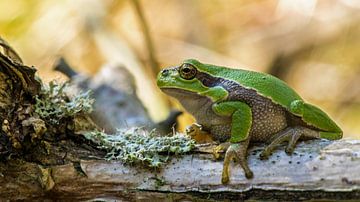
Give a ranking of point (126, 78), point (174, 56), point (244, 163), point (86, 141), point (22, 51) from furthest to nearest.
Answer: point (174, 56), point (22, 51), point (126, 78), point (86, 141), point (244, 163)

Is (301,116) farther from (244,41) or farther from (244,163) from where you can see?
(244,41)

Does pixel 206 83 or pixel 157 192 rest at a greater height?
pixel 206 83

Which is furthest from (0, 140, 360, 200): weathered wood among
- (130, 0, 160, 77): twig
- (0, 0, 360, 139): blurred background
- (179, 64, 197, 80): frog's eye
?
(0, 0, 360, 139): blurred background

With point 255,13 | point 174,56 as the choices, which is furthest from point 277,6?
point 174,56

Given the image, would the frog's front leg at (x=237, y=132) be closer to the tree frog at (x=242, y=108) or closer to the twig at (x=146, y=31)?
Result: the tree frog at (x=242, y=108)

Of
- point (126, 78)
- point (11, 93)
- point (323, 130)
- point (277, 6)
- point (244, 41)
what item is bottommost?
point (11, 93)

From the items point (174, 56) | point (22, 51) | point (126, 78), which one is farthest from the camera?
point (174, 56)

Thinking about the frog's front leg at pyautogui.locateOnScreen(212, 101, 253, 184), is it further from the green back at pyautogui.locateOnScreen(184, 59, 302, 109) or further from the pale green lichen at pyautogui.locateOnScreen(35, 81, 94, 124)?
the pale green lichen at pyautogui.locateOnScreen(35, 81, 94, 124)
